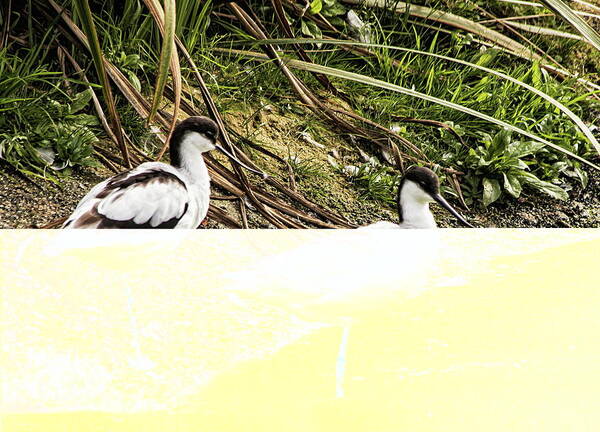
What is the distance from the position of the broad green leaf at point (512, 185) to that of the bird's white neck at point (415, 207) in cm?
16

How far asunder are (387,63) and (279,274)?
549mm

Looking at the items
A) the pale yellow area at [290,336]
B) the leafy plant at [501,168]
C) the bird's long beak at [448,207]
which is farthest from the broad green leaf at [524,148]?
the pale yellow area at [290,336]

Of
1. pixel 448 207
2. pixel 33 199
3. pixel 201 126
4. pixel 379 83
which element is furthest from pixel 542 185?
pixel 33 199

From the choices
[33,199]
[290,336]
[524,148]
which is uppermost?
[524,148]

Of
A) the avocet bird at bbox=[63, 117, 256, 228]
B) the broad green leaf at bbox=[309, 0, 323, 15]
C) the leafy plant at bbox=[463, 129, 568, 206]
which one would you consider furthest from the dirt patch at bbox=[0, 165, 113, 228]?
the leafy plant at bbox=[463, 129, 568, 206]

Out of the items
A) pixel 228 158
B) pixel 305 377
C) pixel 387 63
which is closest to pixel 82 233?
pixel 228 158

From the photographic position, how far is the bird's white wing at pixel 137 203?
97 centimetres

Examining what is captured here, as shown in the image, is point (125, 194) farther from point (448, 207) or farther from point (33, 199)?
point (448, 207)

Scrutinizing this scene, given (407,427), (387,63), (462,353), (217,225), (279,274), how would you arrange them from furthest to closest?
1. (387,63)
2. (217,225)
3. (279,274)
4. (462,353)
5. (407,427)

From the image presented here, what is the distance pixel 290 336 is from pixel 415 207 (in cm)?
50

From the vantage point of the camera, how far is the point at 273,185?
3.83 feet

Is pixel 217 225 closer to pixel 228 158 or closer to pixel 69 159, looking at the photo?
pixel 228 158

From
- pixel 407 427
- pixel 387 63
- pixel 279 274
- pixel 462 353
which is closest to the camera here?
pixel 407 427

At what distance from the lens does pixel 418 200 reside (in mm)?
1135
